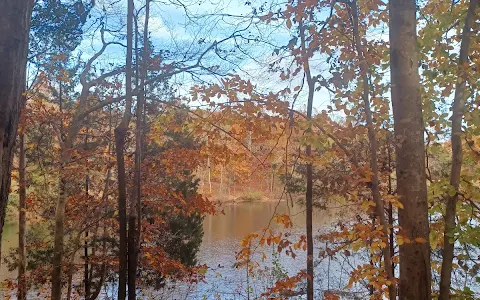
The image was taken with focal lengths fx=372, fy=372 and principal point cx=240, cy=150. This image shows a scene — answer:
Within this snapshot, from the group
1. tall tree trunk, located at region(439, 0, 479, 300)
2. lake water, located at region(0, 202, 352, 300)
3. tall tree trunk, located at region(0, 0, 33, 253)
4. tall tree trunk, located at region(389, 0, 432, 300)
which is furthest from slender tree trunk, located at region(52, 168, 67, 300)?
tall tree trunk, located at region(439, 0, 479, 300)

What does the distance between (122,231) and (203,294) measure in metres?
7.53

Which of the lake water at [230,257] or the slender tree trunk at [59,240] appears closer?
the slender tree trunk at [59,240]

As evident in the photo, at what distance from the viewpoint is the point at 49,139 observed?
9375 mm

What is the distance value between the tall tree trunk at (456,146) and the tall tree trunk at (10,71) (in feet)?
8.29

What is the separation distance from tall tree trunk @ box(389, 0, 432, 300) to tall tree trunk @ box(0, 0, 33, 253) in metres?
2.04

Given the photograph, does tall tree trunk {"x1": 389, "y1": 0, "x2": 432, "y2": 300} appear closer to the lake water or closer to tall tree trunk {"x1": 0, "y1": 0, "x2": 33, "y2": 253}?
tall tree trunk {"x1": 0, "y1": 0, "x2": 33, "y2": 253}

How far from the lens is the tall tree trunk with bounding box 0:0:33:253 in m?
1.59

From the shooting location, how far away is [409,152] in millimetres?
2240

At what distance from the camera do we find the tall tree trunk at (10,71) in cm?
159

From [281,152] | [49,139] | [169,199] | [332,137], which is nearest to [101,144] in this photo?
[49,139]

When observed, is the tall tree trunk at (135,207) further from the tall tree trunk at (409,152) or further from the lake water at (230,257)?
the tall tree trunk at (409,152)

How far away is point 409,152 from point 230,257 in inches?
533

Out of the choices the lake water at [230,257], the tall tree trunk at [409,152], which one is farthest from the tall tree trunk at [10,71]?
the lake water at [230,257]

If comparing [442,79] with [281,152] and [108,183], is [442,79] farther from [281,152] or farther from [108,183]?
[108,183]
